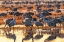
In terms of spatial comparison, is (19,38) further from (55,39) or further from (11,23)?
(55,39)

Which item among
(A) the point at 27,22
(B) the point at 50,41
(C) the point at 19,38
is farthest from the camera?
(A) the point at 27,22

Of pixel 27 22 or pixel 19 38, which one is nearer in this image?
pixel 19 38

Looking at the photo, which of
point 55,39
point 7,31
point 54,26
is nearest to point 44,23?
point 54,26

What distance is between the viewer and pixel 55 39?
432cm

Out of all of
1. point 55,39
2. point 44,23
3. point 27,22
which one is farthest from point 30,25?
point 55,39

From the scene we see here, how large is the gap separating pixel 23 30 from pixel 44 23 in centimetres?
60

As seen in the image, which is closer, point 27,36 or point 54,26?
point 27,36

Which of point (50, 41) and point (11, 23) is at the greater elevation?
point (11, 23)

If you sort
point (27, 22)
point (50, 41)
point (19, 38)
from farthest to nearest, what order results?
point (27, 22) < point (19, 38) < point (50, 41)

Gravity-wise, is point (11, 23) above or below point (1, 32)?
above

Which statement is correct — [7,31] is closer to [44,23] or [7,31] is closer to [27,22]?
[27,22]

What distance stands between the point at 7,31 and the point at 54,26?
1.27 meters

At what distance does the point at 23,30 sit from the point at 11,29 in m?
0.34

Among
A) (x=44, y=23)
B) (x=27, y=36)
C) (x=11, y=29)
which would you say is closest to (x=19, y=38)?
(x=27, y=36)
